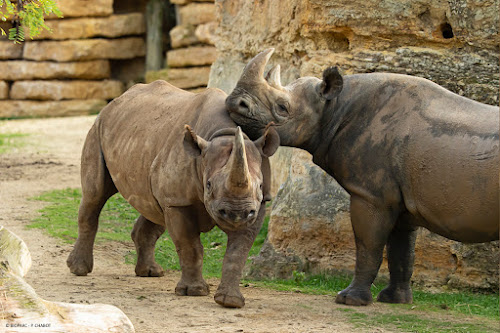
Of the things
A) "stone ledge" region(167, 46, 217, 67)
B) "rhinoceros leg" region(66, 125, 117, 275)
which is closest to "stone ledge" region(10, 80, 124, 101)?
"stone ledge" region(167, 46, 217, 67)

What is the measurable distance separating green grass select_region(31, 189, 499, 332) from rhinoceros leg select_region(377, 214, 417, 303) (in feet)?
0.45

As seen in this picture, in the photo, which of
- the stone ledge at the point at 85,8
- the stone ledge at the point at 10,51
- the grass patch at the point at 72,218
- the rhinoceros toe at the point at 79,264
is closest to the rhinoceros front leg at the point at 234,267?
the rhinoceros toe at the point at 79,264

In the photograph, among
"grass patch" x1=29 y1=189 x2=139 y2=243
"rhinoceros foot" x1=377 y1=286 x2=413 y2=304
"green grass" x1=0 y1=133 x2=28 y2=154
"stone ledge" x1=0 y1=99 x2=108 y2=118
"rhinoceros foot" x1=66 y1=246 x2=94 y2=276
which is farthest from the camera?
"stone ledge" x1=0 y1=99 x2=108 y2=118

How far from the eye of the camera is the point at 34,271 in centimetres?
839

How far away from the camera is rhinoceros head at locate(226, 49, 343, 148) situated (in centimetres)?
710

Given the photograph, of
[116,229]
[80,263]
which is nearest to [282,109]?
[80,263]

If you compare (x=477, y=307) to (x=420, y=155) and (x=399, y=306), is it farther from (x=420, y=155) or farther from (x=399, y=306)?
(x=420, y=155)

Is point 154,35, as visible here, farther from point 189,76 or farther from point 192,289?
point 192,289

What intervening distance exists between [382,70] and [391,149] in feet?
6.67

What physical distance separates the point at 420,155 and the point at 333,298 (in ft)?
4.85

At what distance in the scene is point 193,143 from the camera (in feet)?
22.7

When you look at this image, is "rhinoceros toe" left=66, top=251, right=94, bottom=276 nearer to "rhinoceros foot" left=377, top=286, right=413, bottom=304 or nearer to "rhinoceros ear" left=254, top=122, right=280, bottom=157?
"rhinoceros ear" left=254, top=122, right=280, bottom=157

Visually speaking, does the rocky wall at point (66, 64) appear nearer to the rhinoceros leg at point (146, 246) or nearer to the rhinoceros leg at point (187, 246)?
the rhinoceros leg at point (146, 246)

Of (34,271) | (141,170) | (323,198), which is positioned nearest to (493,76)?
(323,198)
